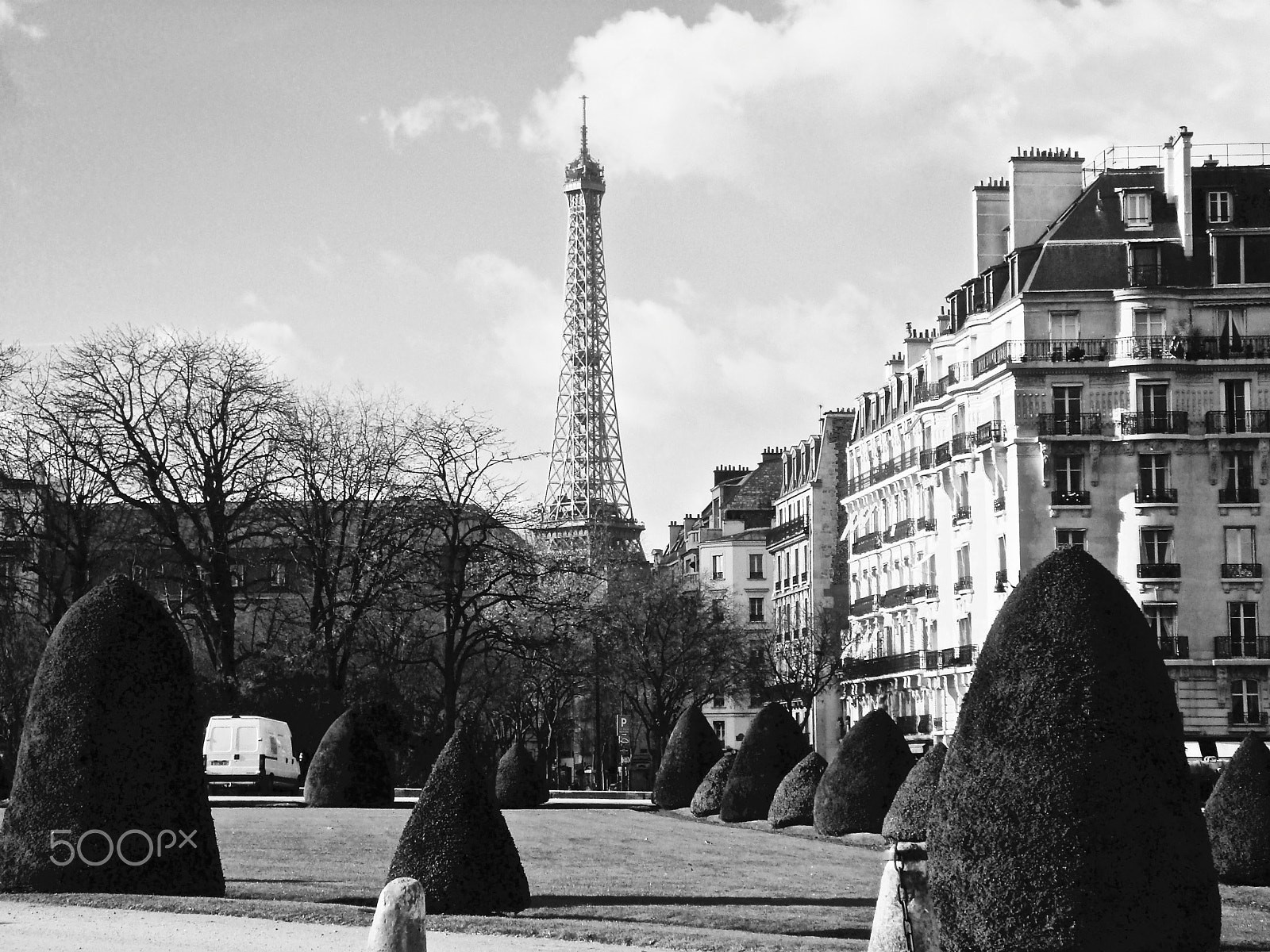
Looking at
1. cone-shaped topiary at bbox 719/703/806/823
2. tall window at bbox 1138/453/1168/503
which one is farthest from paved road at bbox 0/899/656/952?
tall window at bbox 1138/453/1168/503

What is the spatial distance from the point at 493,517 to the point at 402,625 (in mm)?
4430

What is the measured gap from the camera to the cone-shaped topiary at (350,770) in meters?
45.4

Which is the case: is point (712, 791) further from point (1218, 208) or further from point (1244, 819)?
point (1218, 208)

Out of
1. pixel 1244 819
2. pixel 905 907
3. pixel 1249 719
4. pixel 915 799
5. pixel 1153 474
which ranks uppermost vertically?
pixel 1153 474

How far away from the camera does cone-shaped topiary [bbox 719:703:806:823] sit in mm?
44750

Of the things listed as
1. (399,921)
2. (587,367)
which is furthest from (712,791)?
(587,367)

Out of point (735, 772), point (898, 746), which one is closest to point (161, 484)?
point (735, 772)

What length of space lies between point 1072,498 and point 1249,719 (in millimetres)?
9381

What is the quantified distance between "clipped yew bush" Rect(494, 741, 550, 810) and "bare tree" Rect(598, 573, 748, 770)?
24837 mm

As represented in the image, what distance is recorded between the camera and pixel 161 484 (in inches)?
2130

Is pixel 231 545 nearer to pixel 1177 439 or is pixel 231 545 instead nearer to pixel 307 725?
pixel 307 725

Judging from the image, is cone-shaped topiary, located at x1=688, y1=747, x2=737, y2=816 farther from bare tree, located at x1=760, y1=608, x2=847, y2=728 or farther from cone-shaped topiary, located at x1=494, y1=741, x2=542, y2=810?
bare tree, located at x1=760, y1=608, x2=847, y2=728

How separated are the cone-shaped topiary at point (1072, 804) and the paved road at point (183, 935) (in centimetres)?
336

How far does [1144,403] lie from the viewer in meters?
66.5
